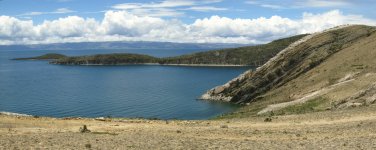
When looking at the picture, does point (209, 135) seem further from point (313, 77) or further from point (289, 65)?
point (289, 65)

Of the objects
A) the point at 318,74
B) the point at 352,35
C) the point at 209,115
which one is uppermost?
the point at 352,35

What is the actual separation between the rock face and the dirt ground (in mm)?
61281

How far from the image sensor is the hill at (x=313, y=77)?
6525 cm

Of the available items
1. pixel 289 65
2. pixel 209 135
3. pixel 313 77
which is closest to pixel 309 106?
pixel 313 77

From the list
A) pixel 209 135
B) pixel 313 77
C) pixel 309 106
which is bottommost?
pixel 309 106

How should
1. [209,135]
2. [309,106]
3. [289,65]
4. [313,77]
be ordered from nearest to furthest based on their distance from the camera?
1. [209,135]
2. [309,106]
3. [313,77]
4. [289,65]

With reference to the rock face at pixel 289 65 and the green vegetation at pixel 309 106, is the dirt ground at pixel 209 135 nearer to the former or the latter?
the green vegetation at pixel 309 106

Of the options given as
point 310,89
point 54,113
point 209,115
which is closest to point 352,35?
point 310,89

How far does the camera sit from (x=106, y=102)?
118562 mm

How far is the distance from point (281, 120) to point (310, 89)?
1685 inches

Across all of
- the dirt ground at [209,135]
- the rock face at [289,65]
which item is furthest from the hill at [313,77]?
the dirt ground at [209,135]

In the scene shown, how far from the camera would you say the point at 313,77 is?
93.6m

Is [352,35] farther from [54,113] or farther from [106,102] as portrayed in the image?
[54,113]

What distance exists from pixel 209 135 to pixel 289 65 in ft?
265
